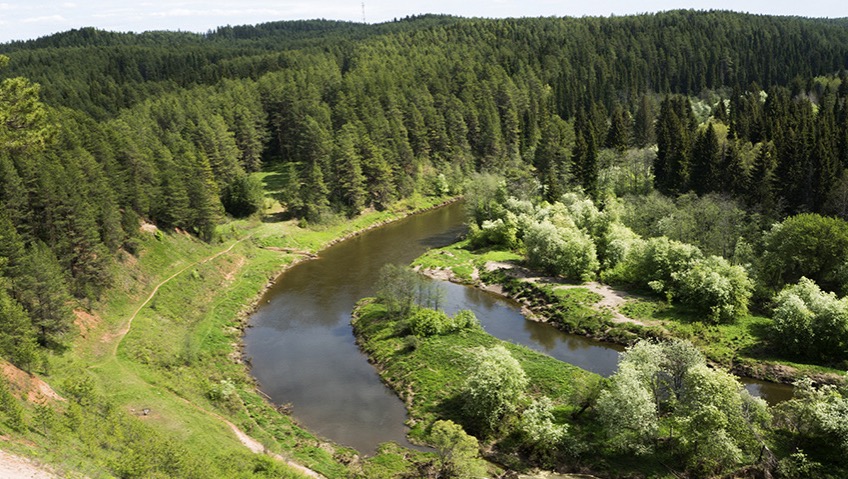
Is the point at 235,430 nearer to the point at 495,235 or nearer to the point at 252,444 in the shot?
the point at 252,444

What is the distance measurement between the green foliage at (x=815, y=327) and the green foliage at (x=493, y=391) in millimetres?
23472

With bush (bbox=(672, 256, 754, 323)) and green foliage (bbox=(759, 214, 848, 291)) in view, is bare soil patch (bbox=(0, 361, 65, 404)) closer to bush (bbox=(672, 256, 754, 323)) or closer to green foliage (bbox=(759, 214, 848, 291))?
bush (bbox=(672, 256, 754, 323))

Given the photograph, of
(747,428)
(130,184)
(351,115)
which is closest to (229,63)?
(351,115)

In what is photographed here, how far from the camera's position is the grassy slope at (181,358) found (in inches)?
1476

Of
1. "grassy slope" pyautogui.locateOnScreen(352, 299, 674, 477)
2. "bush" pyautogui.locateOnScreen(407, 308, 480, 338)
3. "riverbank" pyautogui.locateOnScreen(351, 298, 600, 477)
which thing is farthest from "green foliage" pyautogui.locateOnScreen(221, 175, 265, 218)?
"bush" pyautogui.locateOnScreen(407, 308, 480, 338)

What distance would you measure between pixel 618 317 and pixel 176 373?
131 feet

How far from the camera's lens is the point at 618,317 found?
58.4 meters

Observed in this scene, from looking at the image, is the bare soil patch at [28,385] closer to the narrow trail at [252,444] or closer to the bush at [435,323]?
the narrow trail at [252,444]

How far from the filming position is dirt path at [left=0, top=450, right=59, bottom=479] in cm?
2373

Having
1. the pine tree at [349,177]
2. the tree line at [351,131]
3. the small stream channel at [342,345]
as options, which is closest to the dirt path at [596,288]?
the small stream channel at [342,345]

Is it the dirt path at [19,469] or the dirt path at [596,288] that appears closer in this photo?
the dirt path at [19,469]

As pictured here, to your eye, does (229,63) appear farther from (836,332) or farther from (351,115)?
(836,332)

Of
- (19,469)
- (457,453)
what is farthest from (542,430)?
(19,469)

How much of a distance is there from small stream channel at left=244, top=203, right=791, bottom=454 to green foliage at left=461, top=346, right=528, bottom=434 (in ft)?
17.3
